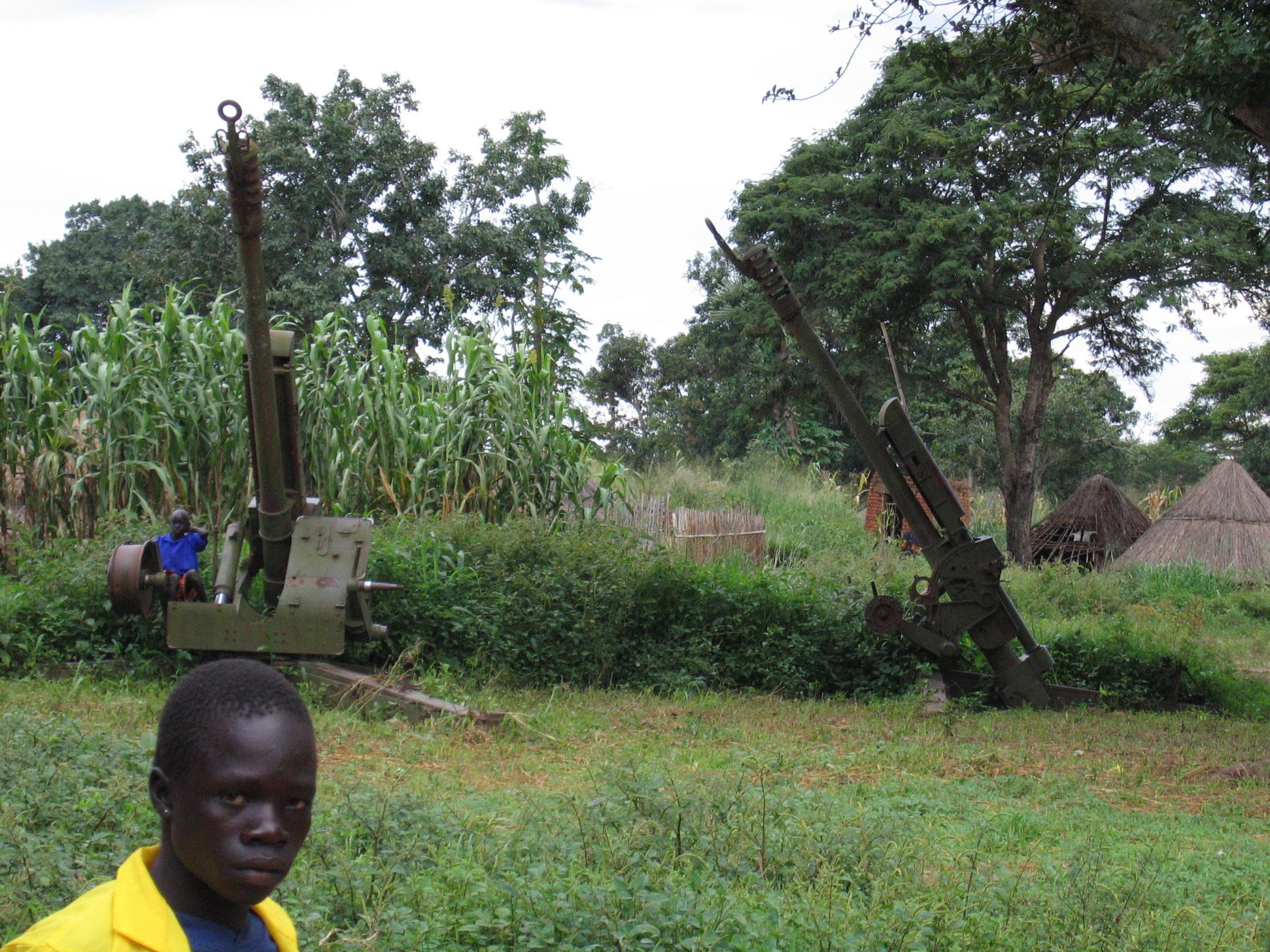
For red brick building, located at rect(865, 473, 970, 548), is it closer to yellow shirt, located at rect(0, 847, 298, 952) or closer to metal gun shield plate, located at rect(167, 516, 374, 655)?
metal gun shield plate, located at rect(167, 516, 374, 655)

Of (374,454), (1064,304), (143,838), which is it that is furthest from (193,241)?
(143,838)

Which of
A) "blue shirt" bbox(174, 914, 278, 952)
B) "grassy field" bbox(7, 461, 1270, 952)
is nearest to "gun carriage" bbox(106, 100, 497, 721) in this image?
"grassy field" bbox(7, 461, 1270, 952)

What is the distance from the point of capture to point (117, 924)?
1.53 meters

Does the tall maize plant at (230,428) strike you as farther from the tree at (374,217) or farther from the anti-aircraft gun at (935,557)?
the tree at (374,217)

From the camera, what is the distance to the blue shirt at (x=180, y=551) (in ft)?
25.9

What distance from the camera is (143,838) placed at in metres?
3.84

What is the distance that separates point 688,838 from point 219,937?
9.04 feet

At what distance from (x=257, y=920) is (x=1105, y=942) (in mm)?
2673

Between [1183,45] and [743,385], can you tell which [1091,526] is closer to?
[743,385]

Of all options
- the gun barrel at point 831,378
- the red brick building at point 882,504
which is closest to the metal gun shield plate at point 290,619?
the gun barrel at point 831,378

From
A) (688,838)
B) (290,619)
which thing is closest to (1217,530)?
(290,619)

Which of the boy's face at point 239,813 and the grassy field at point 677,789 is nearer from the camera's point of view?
the boy's face at point 239,813

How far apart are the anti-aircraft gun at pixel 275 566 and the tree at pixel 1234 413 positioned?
29806mm

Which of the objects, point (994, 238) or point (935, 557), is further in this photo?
point (994, 238)
